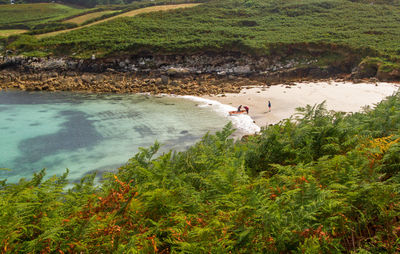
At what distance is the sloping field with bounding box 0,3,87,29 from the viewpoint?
206ft

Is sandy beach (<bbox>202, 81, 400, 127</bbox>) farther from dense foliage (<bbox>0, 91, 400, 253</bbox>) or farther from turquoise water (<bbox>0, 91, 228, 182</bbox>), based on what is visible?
dense foliage (<bbox>0, 91, 400, 253</bbox>)

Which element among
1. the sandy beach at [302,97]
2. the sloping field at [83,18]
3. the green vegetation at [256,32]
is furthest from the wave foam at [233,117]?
the sloping field at [83,18]

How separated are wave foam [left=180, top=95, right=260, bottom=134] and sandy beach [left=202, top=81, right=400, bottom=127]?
76 centimetres

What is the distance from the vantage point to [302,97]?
→ 88.7 feet

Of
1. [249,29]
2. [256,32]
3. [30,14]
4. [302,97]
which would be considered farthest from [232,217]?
[30,14]

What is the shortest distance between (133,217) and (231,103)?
2406 centimetres

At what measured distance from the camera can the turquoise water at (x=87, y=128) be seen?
1562cm

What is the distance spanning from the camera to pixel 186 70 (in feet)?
124

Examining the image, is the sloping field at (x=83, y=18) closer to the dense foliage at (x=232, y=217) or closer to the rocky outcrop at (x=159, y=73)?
the rocky outcrop at (x=159, y=73)

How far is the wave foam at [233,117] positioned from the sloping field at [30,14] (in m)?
55.8

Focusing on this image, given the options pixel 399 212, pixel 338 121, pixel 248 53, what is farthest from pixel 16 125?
pixel 248 53

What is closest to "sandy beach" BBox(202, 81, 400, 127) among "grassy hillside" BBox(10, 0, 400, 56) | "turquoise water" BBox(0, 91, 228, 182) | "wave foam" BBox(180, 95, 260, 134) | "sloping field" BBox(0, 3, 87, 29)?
"wave foam" BBox(180, 95, 260, 134)

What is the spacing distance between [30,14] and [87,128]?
72.5 meters

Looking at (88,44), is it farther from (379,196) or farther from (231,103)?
(379,196)
